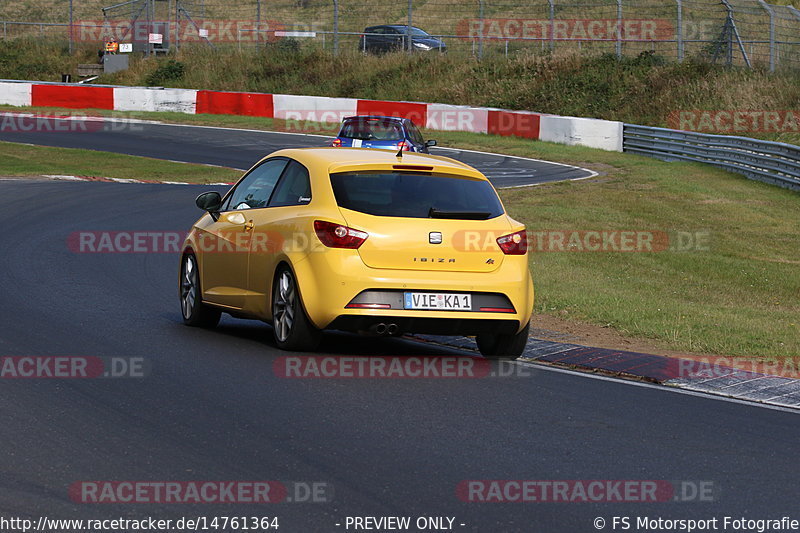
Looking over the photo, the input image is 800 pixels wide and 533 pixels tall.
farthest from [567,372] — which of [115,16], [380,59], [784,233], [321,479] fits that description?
[115,16]

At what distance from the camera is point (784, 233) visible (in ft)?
69.1

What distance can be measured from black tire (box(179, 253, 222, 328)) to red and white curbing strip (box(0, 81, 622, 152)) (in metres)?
26.3

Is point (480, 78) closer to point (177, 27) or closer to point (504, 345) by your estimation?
point (177, 27)

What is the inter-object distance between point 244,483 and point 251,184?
5.37 metres

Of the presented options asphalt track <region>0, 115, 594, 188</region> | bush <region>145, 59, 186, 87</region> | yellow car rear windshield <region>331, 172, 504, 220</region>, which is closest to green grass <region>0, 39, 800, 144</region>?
bush <region>145, 59, 186, 87</region>

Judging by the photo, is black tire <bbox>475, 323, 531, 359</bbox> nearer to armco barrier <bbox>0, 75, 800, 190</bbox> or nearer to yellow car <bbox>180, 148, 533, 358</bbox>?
yellow car <bbox>180, 148, 533, 358</bbox>

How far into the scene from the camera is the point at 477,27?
54.8 m

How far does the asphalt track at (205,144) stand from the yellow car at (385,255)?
55.9 ft

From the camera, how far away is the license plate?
965 centimetres

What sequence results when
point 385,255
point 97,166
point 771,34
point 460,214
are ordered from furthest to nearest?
1. point 771,34
2. point 97,166
3. point 460,214
4. point 385,255

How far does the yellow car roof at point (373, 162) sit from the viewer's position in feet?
33.4

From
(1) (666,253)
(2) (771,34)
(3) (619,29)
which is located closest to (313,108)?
(3) (619,29)

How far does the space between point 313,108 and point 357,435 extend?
37562mm

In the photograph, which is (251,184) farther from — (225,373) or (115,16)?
(115,16)
